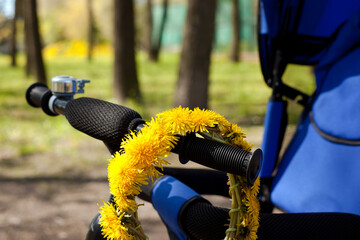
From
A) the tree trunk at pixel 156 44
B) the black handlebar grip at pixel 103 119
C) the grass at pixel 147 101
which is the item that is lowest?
the grass at pixel 147 101

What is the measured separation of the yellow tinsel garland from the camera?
0.88m

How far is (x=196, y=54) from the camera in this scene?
6.55 m

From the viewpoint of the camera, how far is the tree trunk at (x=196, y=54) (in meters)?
6.34

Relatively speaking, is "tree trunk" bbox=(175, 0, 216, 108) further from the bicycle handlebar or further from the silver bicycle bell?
the bicycle handlebar

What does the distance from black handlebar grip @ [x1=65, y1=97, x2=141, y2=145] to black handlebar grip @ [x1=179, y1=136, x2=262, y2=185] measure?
0.17 m

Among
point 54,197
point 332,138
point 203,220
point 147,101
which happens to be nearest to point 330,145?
point 332,138

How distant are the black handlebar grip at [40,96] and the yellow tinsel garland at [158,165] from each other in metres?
0.53

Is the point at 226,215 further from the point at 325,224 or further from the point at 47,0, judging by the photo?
the point at 47,0

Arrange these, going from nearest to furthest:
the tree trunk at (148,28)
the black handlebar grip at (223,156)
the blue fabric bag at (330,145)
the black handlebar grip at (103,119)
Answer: the black handlebar grip at (223,156) → the black handlebar grip at (103,119) → the blue fabric bag at (330,145) → the tree trunk at (148,28)

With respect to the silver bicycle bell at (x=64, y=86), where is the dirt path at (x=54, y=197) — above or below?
below

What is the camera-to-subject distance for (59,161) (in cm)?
563

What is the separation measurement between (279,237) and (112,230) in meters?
0.48

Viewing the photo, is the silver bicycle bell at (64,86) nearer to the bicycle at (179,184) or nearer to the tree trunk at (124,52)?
the bicycle at (179,184)

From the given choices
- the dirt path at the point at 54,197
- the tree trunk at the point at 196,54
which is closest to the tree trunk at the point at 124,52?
the tree trunk at the point at 196,54
